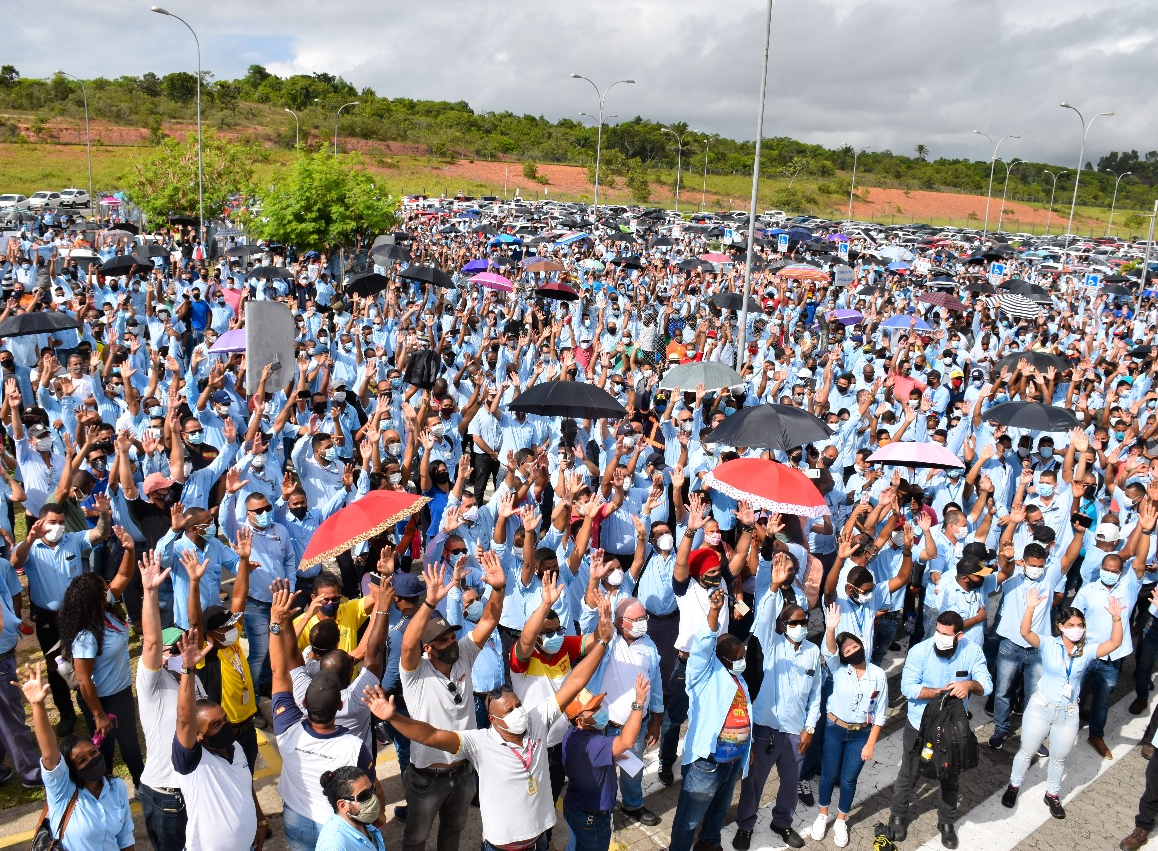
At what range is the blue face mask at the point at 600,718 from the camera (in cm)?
477

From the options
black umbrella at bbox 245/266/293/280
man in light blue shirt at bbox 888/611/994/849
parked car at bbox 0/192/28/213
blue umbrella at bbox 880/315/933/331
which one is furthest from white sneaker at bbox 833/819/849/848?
parked car at bbox 0/192/28/213

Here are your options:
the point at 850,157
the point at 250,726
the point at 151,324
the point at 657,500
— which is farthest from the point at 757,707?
the point at 850,157

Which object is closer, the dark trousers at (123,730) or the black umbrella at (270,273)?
the dark trousers at (123,730)

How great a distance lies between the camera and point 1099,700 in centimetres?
691

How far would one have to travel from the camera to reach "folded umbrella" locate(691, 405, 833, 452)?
24.7 feet

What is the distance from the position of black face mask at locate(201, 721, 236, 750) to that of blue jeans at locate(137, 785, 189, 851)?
0.32 m

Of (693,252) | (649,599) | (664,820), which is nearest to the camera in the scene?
(664,820)

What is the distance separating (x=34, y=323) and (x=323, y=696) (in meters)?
7.95

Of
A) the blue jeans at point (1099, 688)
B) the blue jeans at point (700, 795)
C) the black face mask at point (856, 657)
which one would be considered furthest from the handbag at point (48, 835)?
the blue jeans at point (1099, 688)

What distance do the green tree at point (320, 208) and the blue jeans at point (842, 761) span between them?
19411 mm

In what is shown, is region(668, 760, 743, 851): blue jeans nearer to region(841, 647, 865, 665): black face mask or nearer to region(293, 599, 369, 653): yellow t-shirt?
region(841, 647, 865, 665): black face mask

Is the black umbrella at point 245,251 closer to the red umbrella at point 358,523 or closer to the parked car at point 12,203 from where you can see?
the red umbrella at point 358,523

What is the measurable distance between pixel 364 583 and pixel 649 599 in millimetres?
2099

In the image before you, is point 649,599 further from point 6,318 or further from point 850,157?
point 850,157
